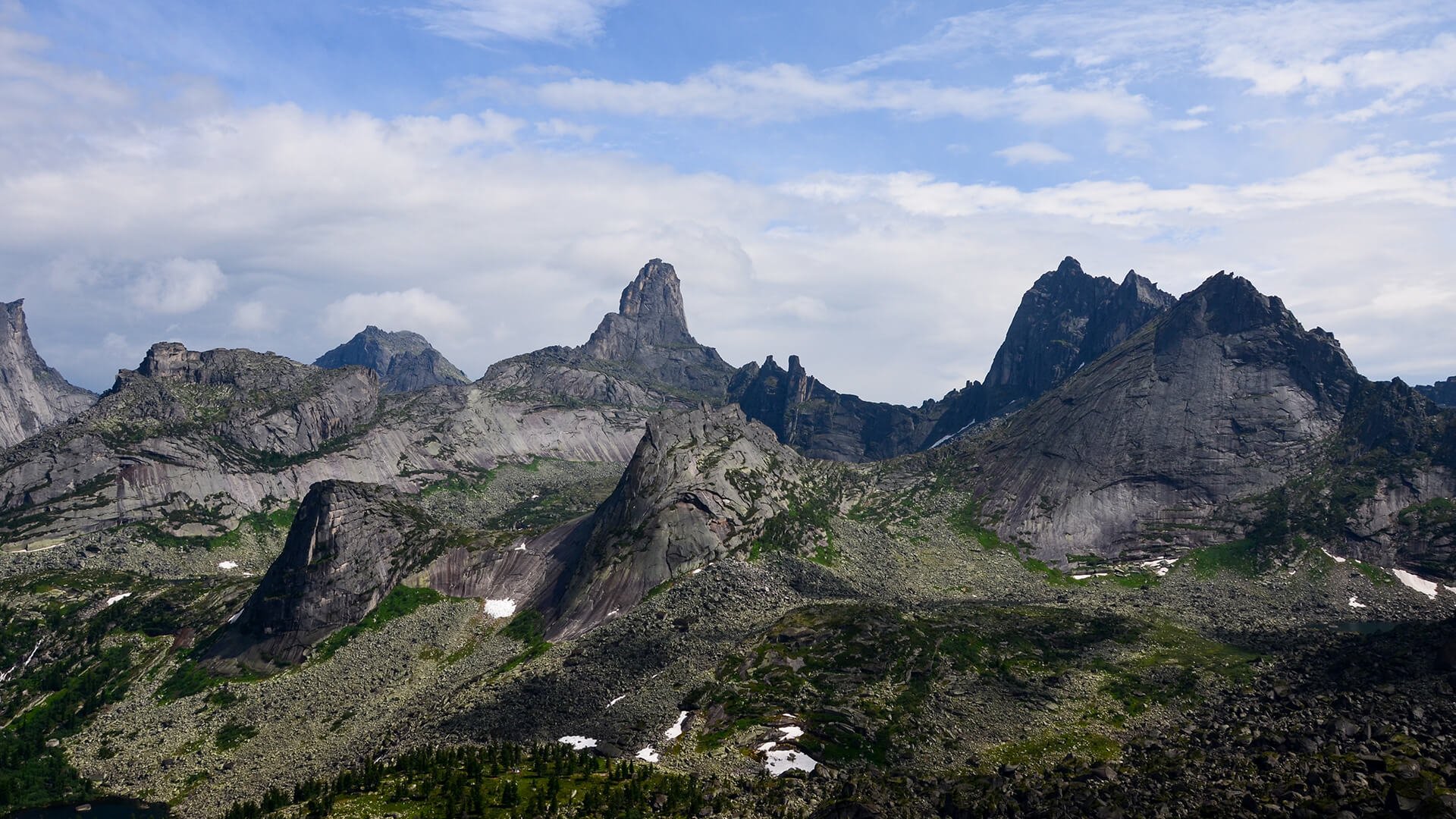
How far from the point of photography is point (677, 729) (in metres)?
156

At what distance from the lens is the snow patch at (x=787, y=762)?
13788 cm

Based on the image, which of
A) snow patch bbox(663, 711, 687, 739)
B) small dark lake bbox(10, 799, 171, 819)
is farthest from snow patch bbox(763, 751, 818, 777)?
→ small dark lake bbox(10, 799, 171, 819)

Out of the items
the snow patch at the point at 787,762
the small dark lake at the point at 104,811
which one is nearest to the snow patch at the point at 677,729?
the snow patch at the point at 787,762

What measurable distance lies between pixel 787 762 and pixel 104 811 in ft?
365

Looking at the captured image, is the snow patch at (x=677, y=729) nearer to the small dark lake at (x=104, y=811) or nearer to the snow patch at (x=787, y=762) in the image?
the snow patch at (x=787, y=762)

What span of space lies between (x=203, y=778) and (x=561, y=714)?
201ft

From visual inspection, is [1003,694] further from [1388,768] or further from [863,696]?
[1388,768]

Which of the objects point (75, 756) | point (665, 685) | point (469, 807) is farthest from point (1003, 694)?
point (75, 756)

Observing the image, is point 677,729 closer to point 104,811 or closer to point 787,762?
point 787,762

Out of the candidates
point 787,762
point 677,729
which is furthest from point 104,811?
point 787,762

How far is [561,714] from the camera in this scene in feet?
542

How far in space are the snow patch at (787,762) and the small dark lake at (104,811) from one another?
9478 cm

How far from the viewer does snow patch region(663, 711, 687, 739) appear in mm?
153500

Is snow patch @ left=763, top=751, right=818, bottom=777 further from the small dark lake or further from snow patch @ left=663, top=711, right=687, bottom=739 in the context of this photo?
the small dark lake
